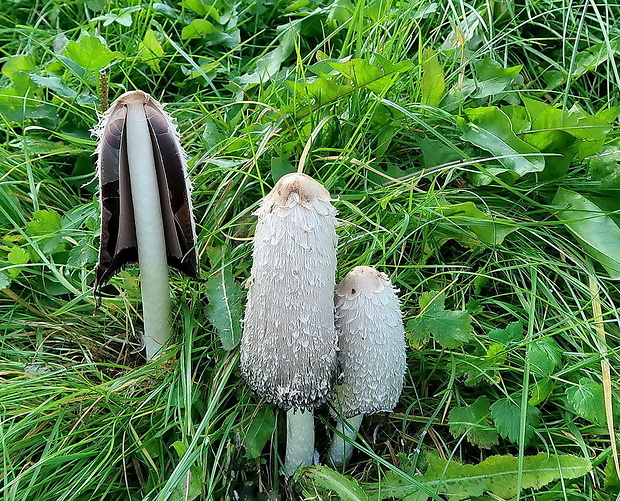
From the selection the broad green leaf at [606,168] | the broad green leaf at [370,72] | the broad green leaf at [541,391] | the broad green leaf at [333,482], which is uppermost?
the broad green leaf at [370,72]

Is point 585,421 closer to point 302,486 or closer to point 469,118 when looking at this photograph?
point 302,486

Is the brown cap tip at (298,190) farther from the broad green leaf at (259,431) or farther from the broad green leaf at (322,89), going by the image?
the broad green leaf at (322,89)

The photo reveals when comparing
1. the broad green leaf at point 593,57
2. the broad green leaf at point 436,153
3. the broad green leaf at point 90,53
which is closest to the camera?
the broad green leaf at point 436,153

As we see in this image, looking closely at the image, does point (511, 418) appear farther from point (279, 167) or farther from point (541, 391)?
point (279, 167)

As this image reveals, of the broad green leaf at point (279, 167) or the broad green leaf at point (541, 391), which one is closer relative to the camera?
the broad green leaf at point (541, 391)

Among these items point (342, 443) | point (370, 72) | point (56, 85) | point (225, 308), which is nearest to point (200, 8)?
point (56, 85)

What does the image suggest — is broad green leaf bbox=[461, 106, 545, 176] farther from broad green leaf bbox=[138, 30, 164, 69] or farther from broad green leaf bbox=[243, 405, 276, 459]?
broad green leaf bbox=[138, 30, 164, 69]

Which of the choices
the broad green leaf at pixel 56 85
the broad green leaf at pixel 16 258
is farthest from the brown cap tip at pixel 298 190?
the broad green leaf at pixel 56 85
